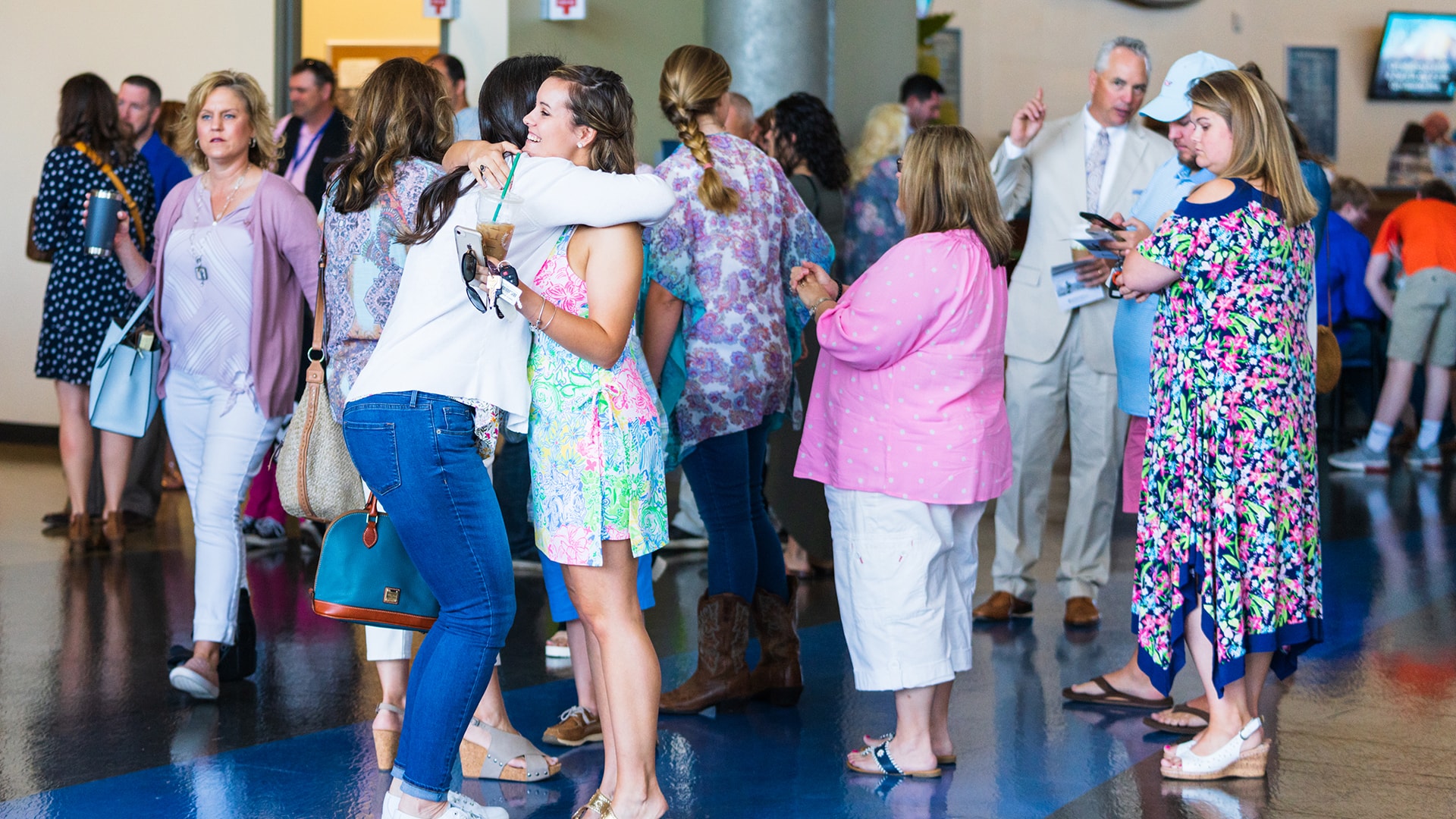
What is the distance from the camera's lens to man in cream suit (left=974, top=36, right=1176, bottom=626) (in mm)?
4641

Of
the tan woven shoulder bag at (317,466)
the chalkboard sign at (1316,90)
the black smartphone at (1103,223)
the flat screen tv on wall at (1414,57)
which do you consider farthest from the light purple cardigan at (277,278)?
the flat screen tv on wall at (1414,57)

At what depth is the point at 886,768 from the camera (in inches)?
128

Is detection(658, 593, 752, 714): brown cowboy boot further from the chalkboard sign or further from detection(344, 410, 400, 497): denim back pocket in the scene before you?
the chalkboard sign

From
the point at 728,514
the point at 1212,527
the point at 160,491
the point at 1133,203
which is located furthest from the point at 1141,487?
the point at 160,491

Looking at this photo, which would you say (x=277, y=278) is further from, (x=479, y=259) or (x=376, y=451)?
(x=479, y=259)

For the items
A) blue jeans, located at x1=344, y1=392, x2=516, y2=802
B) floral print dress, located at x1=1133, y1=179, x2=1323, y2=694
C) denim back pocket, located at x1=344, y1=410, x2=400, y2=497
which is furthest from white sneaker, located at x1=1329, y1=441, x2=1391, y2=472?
denim back pocket, located at x1=344, y1=410, x2=400, y2=497

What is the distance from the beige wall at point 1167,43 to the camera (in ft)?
41.2

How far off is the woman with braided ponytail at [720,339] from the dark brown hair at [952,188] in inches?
21.4

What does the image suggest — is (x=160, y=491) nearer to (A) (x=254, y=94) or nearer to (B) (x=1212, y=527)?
(A) (x=254, y=94)

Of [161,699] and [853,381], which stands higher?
[853,381]

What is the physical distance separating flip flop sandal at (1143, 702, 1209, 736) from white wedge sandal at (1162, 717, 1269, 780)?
25cm

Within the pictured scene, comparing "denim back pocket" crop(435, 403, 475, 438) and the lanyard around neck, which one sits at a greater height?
the lanyard around neck

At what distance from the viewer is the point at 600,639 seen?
2.66 meters

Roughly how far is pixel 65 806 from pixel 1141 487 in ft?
8.20
